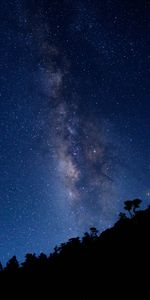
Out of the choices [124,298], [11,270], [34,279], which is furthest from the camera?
[11,270]

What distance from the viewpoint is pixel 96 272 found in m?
33.7

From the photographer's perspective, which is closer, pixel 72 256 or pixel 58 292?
pixel 58 292

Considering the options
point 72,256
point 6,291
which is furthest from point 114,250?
point 6,291

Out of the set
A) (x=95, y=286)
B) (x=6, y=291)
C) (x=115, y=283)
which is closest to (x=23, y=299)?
(x=6, y=291)

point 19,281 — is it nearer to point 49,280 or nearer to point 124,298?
point 49,280

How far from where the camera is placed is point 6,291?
36.0 m

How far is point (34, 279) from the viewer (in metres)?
36.8

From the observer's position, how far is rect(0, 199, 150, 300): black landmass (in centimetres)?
2931

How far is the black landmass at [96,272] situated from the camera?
29312 mm

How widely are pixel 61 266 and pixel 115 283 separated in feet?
32.6

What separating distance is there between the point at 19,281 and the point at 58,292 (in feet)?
20.2

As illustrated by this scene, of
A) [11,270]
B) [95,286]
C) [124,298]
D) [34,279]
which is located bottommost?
[124,298]

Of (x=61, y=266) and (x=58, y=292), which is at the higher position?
(x=61, y=266)

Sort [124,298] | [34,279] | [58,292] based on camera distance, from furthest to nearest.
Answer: [34,279]
[58,292]
[124,298]
